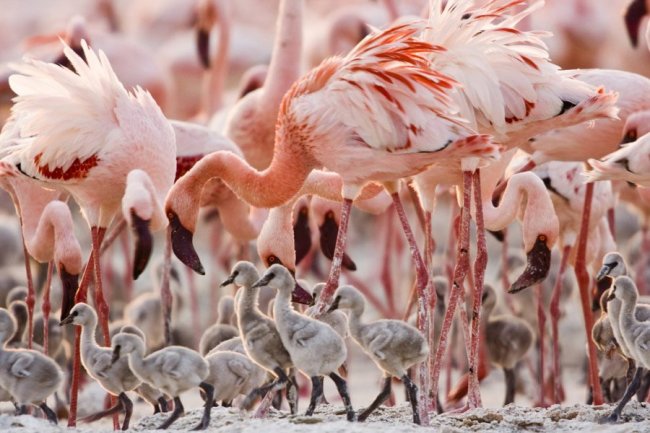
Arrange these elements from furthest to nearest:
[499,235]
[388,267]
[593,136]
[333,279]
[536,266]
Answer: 1. [388,267]
2. [499,235]
3. [593,136]
4. [536,266]
5. [333,279]

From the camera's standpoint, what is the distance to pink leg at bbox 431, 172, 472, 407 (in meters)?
5.62

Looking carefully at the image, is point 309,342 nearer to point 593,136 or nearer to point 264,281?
point 264,281

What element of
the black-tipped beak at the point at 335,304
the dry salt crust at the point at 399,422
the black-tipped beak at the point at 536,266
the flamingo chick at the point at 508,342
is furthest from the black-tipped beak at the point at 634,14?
the black-tipped beak at the point at 335,304

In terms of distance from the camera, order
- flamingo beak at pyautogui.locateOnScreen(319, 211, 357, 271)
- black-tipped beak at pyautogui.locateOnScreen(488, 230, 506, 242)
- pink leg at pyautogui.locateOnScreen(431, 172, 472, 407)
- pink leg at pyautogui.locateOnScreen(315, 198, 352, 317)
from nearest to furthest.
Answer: pink leg at pyautogui.locateOnScreen(315, 198, 352, 317), pink leg at pyautogui.locateOnScreen(431, 172, 472, 407), flamingo beak at pyautogui.locateOnScreen(319, 211, 357, 271), black-tipped beak at pyautogui.locateOnScreen(488, 230, 506, 242)

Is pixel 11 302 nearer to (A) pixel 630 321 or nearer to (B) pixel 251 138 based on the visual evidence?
(B) pixel 251 138

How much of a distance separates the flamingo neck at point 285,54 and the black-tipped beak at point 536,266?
2.10m

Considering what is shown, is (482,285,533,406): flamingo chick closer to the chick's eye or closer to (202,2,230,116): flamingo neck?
the chick's eye

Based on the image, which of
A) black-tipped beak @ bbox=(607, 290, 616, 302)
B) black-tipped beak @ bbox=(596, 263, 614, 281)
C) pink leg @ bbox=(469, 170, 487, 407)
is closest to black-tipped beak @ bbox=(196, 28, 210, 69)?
pink leg @ bbox=(469, 170, 487, 407)

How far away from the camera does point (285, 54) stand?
24.9 ft

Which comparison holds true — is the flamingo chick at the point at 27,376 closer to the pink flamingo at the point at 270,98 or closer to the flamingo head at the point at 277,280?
the flamingo head at the point at 277,280

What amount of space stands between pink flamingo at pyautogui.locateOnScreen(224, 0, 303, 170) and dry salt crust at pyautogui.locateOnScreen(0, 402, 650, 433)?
7.68ft

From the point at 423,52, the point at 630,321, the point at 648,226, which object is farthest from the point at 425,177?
the point at 648,226

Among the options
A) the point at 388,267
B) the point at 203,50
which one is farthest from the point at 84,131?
the point at 203,50

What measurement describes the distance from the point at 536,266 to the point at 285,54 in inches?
89.9
